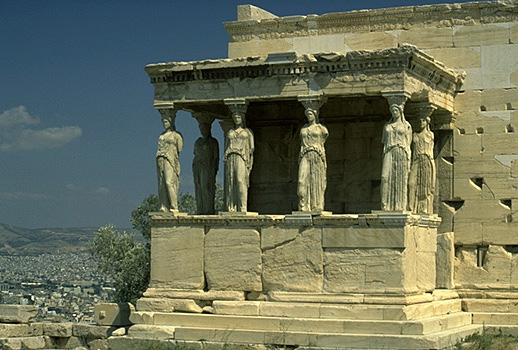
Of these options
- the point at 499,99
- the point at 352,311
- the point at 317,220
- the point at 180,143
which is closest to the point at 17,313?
the point at 180,143

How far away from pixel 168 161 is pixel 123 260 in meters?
12.0

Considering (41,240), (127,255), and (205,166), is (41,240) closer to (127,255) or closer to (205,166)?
(127,255)

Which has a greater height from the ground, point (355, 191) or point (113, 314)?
point (355, 191)

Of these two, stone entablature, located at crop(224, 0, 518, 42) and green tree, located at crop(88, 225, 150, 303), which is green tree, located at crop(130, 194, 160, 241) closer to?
green tree, located at crop(88, 225, 150, 303)

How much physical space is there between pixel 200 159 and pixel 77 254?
3160 inches

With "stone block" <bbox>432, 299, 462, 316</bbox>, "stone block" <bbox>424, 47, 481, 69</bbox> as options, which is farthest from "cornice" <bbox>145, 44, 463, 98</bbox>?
"stone block" <bbox>432, 299, 462, 316</bbox>

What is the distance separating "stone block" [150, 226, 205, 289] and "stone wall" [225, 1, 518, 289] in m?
3.04

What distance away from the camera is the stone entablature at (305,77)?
19.5 metres

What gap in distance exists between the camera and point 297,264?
64.5 ft

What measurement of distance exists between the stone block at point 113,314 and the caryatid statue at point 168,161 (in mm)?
2301

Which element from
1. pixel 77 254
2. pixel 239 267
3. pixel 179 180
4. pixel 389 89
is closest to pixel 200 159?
pixel 179 180

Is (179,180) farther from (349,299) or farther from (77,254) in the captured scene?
(77,254)

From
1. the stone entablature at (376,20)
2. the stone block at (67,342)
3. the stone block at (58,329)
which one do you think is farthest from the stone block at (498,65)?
the stone block at (58,329)

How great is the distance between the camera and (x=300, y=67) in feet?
65.4
